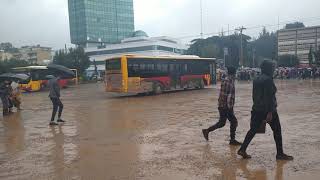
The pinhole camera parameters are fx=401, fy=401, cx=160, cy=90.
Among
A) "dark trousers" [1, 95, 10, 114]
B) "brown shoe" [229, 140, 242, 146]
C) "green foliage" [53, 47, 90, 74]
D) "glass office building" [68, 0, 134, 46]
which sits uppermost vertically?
"glass office building" [68, 0, 134, 46]

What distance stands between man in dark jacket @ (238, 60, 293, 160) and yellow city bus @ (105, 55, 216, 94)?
17.0 metres

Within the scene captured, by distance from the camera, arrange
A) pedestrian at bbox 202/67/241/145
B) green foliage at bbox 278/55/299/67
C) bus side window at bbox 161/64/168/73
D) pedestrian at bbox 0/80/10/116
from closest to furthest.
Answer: pedestrian at bbox 202/67/241/145
pedestrian at bbox 0/80/10/116
bus side window at bbox 161/64/168/73
green foliage at bbox 278/55/299/67

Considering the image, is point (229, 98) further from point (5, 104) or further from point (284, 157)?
point (5, 104)

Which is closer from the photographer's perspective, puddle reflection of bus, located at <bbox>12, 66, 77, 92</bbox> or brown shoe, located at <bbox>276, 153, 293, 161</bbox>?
brown shoe, located at <bbox>276, 153, 293, 161</bbox>

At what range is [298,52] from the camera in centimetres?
9012

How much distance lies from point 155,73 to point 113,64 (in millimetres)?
2960

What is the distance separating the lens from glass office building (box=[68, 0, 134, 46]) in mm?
108250

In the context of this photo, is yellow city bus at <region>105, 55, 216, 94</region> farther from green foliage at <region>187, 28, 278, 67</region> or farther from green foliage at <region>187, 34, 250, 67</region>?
green foliage at <region>187, 34, 250, 67</region>

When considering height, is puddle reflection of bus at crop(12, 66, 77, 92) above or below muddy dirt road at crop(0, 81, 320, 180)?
above

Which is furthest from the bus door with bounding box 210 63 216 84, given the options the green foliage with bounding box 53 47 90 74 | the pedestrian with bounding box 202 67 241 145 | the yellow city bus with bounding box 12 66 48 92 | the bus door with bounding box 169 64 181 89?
the green foliage with bounding box 53 47 90 74

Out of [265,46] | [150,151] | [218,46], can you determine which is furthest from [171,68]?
[265,46]

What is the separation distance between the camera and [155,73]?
25734 millimetres

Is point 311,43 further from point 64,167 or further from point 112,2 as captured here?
point 64,167

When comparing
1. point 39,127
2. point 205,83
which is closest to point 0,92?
point 39,127
